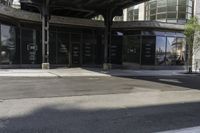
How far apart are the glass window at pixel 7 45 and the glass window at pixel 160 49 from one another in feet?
44.5

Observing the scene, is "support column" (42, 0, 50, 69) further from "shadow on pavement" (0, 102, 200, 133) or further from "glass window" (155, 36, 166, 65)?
"shadow on pavement" (0, 102, 200, 133)

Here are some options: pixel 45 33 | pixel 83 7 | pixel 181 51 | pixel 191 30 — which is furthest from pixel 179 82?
pixel 181 51

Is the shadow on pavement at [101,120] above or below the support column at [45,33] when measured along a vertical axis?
below

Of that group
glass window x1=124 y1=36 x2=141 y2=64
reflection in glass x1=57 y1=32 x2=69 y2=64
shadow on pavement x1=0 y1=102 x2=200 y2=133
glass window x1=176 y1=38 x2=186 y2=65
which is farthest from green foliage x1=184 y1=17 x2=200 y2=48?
shadow on pavement x1=0 y1=102 x2=200 y2=133

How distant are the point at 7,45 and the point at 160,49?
572 inches

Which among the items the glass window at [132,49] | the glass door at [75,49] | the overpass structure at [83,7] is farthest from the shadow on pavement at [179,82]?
the glass door at [75,49]

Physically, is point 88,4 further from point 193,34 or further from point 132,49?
point 193,34

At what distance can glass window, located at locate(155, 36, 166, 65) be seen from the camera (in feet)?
105

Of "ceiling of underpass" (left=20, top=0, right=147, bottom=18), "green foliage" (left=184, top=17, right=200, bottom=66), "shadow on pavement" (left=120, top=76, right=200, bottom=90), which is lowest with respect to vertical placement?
"shadow on pavement" (left=120, top=76, right=200, bottom=90)

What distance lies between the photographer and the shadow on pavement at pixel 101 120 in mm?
7477

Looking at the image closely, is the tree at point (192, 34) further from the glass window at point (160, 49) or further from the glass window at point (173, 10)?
the glass window at point (173, 10)

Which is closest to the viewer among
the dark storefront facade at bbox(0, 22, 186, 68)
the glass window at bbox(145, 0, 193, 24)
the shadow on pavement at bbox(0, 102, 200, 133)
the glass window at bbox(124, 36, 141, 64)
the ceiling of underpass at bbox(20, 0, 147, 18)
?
the shadow on pavement at bbox(0, 102, 200, 133)

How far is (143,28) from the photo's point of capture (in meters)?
31.6

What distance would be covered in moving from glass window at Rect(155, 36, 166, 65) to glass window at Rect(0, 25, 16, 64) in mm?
13578
